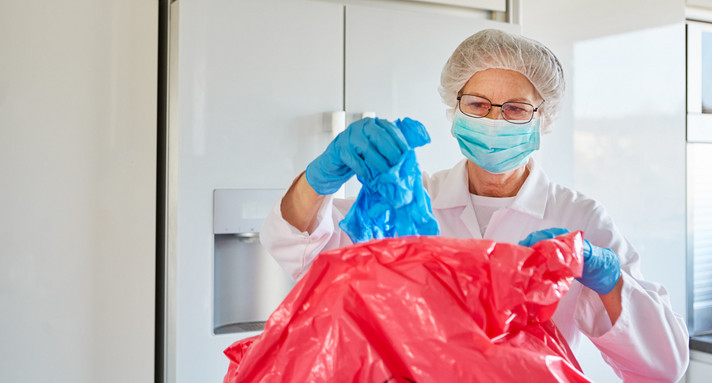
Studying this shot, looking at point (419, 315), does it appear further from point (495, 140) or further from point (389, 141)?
point (495, 140)

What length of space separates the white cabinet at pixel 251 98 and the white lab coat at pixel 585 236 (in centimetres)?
45

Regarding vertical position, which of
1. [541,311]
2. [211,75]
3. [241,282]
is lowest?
[241,282]

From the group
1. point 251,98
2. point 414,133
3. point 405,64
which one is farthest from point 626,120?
point 414,133

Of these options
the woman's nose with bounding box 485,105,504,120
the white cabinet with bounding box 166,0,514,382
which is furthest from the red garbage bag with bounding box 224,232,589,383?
the white cabinet with bounding box 166,0,514,382

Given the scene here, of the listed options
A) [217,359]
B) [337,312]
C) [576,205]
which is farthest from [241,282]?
[337,312]

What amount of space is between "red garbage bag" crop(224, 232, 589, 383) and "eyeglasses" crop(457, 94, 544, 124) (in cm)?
43

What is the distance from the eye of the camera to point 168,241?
5.45 ft

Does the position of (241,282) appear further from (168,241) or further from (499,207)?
(499,207)


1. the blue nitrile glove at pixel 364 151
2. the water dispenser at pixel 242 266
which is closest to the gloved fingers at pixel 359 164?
the blue nitrile glove at pixel 364 151

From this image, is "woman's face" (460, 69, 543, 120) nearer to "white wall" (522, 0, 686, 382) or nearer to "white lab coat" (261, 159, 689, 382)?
"white lab coat" (261, 159, 689, 382)

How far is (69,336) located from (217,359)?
38 centimetres

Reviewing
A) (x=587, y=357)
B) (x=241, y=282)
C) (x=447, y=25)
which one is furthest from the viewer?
(x=587, y=357)

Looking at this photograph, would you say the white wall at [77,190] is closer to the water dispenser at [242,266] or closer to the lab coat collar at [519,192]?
the water dispenser at [242,266]

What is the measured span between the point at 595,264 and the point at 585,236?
0.29 m
